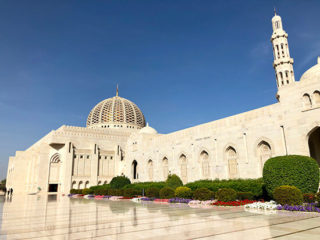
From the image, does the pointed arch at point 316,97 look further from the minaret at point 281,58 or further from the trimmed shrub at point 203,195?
the trimmed shrub at point 203,195

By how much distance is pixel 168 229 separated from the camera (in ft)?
22.3

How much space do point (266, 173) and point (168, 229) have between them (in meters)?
7.94

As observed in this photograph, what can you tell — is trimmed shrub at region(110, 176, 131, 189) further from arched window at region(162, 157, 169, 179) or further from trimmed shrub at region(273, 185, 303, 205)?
trimmed shrub at region(273, 185, 303, 205)

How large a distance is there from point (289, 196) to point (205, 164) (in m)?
14.5

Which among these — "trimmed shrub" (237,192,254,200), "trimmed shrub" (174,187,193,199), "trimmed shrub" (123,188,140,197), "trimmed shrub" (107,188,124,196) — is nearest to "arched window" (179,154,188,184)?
"trimmed shrub" (123,188,140,197)

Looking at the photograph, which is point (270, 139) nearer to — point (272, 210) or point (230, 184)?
point (230, 184)

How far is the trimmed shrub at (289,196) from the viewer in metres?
10.1

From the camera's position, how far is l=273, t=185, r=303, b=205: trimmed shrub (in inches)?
397

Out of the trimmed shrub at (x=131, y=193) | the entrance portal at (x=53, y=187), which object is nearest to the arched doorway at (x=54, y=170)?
the entrance portal at (x=53, y=187)

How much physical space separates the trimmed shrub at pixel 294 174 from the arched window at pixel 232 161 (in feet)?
29.4

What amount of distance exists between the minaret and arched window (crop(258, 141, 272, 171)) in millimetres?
6797

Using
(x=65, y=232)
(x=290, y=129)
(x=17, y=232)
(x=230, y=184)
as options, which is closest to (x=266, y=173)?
(x=230, y=184)

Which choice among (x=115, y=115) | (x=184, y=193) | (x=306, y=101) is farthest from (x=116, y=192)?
(x=115, y=115)

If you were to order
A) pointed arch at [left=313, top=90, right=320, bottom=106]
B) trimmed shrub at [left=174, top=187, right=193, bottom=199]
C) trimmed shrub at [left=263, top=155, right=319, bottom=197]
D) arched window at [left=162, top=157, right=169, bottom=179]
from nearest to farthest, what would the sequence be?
trimmed shrub at [left=263, top=155, right=319, bottom=197], trimmed shrub at [left=174, top=187, right=193, bottom=199], pointed arch at [left=313, top=90, right=320, bottom=106], arched window at [left=162, top=157, right=169, bottom=179]
